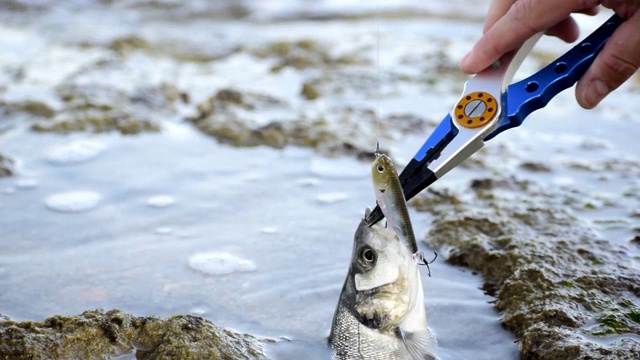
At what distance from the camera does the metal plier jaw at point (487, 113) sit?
117 inches

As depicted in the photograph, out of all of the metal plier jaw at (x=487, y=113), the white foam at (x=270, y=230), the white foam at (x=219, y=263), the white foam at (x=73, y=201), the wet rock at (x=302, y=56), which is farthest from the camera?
the wet rock at (x=302, y=56)

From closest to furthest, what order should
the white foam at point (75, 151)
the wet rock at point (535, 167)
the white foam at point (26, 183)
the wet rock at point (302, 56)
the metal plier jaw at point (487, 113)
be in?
1. the metal plier jaw at point (487, 113)
2. the white foam at point (26, 183)
3. the wet rock at point (535, 167)
4. the white foam at point (75, 151)
5. the wet rock at point (302, 56)

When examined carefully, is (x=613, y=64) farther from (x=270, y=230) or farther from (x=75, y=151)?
(x=75, y=151)

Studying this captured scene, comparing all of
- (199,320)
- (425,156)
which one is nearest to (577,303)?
(425,156)

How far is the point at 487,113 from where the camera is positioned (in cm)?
304

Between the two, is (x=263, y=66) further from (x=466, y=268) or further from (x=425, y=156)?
(x=425, y=156)

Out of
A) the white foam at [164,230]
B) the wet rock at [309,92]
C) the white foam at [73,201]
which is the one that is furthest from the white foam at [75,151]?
the wet rock at [309,92]

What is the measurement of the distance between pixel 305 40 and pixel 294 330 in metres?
6.72

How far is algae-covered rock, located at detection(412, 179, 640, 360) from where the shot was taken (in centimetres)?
314

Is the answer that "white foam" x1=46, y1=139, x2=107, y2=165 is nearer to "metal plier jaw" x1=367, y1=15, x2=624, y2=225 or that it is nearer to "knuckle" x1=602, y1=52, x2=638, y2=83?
"metal plier jaw" x1=367, y1=15, x2=624, y2=225

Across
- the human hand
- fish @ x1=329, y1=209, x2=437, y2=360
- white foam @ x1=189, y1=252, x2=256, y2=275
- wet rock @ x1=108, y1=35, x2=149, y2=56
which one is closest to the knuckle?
the human hand

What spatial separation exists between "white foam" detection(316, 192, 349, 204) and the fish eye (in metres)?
2.04

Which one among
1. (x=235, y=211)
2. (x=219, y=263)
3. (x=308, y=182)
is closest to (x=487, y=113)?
(x=219, y=263)

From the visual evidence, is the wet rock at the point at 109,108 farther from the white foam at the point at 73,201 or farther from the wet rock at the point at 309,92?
the white foam at the point at 73,201
